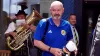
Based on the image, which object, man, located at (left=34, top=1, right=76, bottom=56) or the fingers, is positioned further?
man, located at (left=34, top=1, right=76, bottom=56)

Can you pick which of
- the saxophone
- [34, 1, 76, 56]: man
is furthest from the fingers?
the saxophone

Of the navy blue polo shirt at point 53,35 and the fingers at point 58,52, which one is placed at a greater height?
the navy blue polo shirt at point 53,35

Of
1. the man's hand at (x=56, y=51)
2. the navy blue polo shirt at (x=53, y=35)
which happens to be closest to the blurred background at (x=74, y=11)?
the navy blue polo shirt at (x=53, y=35)

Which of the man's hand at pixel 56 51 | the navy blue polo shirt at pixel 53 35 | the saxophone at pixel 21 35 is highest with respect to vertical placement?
the navy blue polo shirt at pixel 53 35

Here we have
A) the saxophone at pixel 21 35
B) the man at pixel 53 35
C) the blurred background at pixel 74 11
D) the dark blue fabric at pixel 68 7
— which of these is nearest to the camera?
the man at pixel 53 35

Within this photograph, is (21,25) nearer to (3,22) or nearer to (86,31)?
(3,22)

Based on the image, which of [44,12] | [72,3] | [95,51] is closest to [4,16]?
[44,12]

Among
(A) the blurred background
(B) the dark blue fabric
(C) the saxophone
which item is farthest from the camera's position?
(B) the dark blue fabric

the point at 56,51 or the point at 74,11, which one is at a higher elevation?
the point at 56,51

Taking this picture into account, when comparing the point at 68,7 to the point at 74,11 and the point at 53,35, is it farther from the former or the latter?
the point at 53,35

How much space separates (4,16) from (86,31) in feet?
8.08

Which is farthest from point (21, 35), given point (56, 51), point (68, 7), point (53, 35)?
point (56, 51)

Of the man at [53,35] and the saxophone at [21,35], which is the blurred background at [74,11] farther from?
the man at [53,35]

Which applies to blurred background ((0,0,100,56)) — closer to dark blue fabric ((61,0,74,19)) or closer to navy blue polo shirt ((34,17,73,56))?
dark blue fabric ((61,0,74,19))
